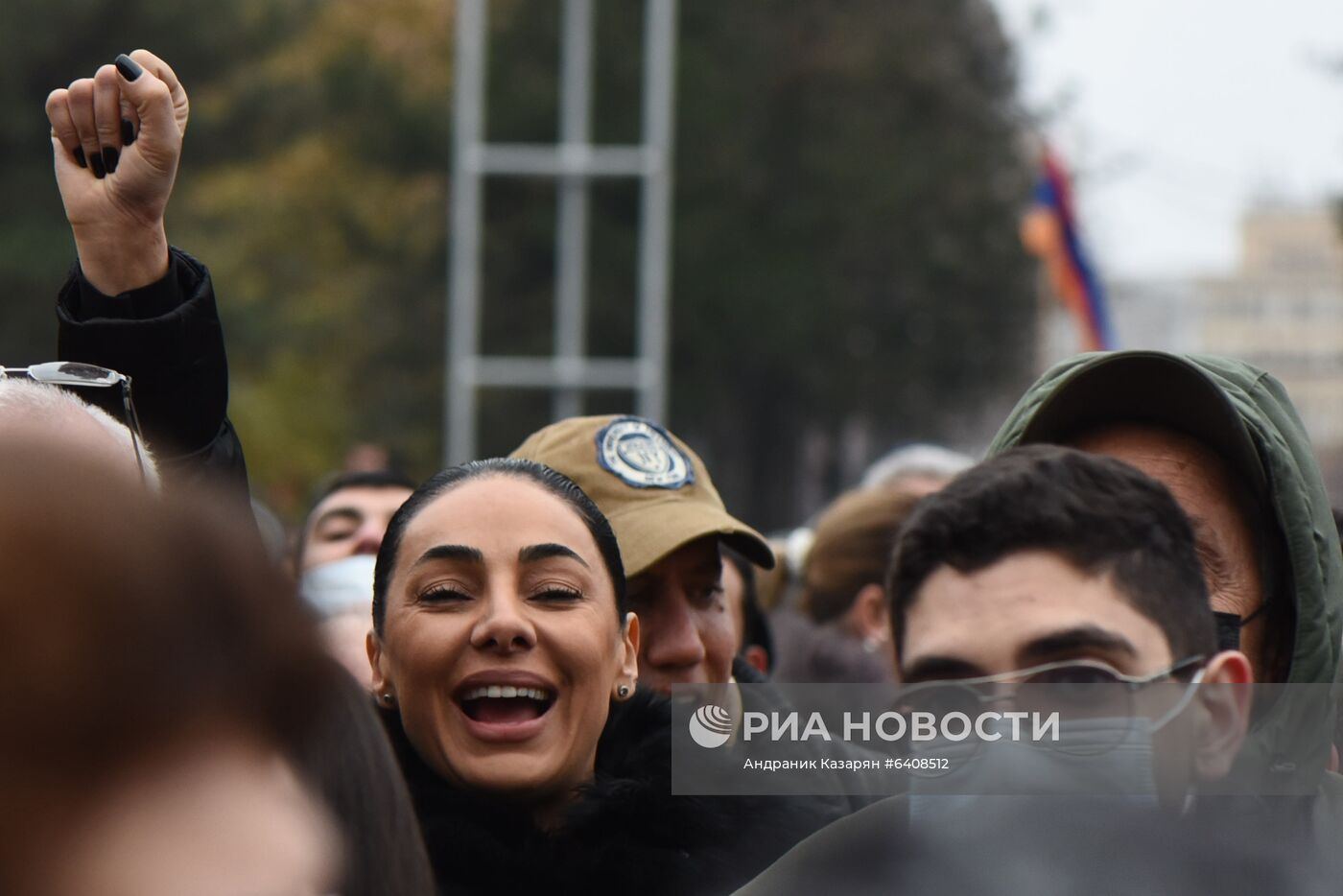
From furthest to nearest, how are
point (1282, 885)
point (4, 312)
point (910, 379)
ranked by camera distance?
1. point (910, 379)
2. point (4, 312)
3. point (1282, 885)

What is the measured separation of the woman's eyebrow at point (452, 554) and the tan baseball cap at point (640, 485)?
1.99 ft

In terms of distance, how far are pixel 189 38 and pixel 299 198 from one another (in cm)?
593

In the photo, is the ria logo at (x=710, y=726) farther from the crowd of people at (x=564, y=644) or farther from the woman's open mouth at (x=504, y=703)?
the woman's open mouth at (x=504, y=703)

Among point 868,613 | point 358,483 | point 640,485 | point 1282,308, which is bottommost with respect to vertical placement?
point 1282,308

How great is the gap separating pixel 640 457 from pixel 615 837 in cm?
108

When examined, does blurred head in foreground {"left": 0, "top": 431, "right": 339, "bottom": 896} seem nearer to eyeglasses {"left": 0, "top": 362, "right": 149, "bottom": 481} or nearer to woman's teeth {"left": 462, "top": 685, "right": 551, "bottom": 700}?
eyeglasses {"left": 0, "top": 362, "right": 149, "bottom": 481}

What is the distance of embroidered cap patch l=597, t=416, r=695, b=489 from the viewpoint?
142 inches

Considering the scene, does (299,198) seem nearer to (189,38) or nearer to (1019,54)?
(189,38)

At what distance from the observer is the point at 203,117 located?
82.4 ft

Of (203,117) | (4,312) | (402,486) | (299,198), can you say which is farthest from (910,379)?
(402,486)

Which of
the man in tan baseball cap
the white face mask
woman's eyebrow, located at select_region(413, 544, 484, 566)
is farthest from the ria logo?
the white face mask

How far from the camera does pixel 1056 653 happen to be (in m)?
2.09

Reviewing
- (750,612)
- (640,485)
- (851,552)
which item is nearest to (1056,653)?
(640,485)

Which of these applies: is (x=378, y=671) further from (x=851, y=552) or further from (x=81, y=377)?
(x=851, y=552)
